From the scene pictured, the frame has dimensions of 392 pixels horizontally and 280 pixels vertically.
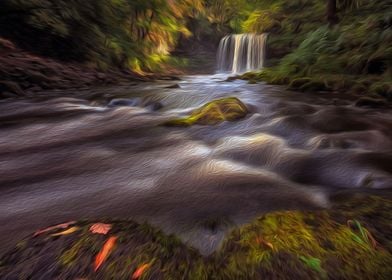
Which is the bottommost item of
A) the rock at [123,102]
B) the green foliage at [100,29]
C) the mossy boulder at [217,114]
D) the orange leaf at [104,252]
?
the rock at [123,102]

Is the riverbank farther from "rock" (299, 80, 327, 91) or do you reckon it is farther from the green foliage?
"rock" (299, 80, 327, 91)

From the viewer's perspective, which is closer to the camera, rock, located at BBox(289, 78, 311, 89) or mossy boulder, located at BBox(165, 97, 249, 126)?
mossy boulder, located at BBox(165, 97, 249, 126)

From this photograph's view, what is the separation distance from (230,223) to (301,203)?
1.91 ft

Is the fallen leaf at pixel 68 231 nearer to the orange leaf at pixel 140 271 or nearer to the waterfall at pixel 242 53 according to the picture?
the orange leaf at pixel 140 271

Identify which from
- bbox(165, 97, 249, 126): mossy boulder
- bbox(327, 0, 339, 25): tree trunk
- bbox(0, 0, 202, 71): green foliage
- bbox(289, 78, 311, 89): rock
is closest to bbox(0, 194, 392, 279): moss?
bbox(165, 97, 249, 126): mossy boulder

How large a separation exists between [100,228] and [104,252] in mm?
258

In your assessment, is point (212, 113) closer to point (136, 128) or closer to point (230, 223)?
point (136, 128)

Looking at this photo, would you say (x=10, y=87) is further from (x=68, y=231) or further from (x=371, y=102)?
(x=371, y=102)

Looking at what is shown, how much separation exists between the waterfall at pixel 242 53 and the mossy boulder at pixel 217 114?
10924 mm

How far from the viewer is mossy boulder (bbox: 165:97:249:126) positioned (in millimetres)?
4477

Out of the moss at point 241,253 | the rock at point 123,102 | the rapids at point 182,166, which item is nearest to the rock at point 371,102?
the rapids at point 182,166

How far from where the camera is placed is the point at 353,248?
54.3 inches

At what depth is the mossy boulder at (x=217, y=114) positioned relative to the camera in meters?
4.48

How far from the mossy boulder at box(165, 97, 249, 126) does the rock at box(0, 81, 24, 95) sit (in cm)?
394
